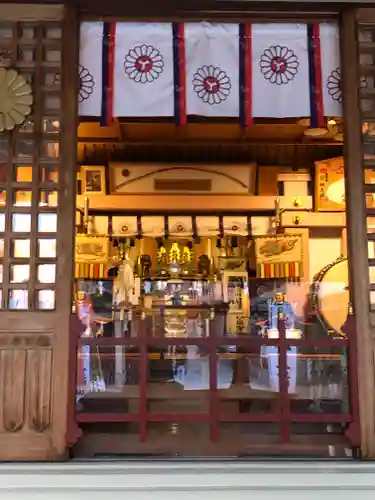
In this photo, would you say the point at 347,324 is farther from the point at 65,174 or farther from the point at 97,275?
the point at 97,275

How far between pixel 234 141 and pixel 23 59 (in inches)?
173

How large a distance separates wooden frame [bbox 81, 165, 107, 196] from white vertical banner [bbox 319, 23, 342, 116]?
4.98m

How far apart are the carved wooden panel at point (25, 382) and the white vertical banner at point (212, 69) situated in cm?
216

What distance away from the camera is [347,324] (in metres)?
4.05

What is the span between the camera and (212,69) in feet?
14.4

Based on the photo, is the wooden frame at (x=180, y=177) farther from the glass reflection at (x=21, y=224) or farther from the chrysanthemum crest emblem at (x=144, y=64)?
the glass reflection at (x=21, y=224)

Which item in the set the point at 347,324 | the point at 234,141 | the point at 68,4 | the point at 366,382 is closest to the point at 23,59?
the point at 68,4

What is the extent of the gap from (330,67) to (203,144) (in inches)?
152

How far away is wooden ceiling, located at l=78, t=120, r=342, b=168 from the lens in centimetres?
779

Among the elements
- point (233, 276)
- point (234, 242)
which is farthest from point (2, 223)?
point (234, 242)

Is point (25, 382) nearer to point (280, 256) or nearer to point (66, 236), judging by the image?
point (66, 236)

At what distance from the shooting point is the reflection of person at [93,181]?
8773 millimetres

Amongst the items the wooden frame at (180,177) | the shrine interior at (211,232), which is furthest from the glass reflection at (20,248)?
the wooden frame at (180,177)

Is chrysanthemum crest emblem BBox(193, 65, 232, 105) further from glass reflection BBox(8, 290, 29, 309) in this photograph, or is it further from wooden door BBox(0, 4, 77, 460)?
glass reflection BBox(8, 290, 29, 309)
